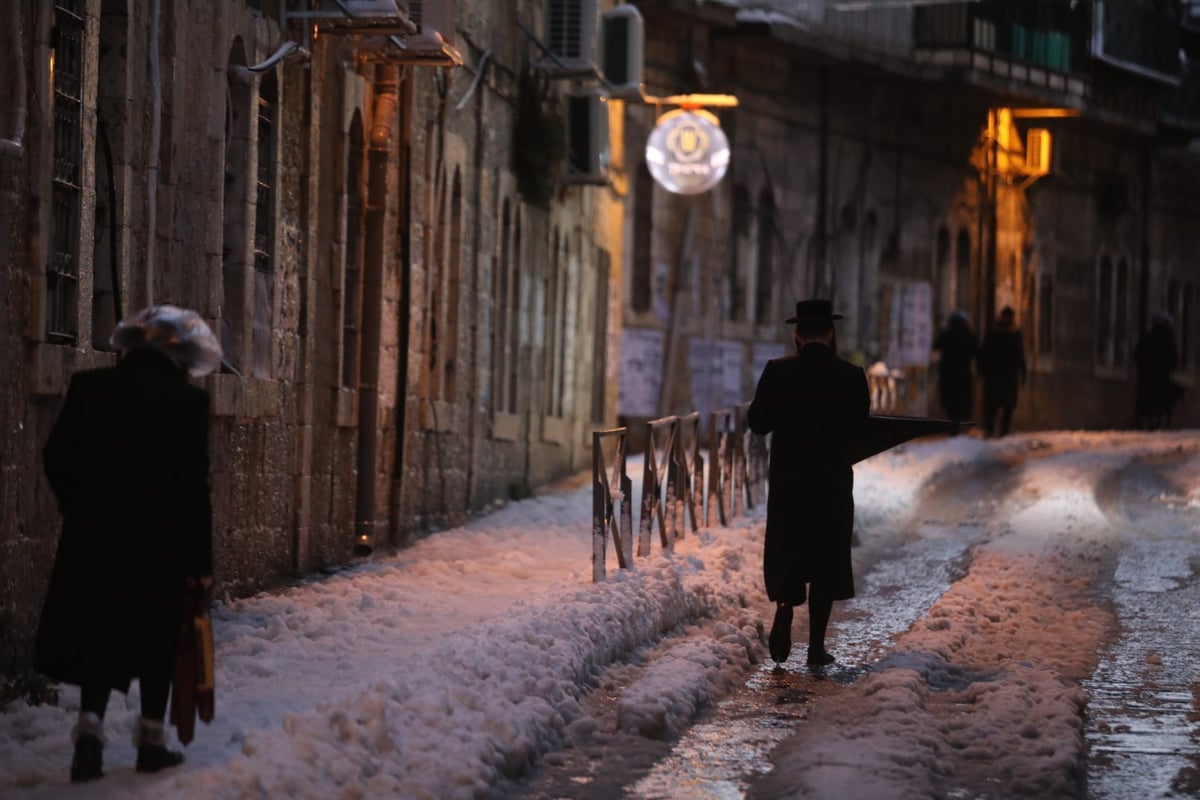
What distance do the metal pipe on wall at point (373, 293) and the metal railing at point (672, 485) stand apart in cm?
165

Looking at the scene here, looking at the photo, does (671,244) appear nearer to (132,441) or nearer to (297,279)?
(297,279)

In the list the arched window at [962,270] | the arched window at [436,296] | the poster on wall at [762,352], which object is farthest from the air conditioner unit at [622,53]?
the arched window at [962,270]

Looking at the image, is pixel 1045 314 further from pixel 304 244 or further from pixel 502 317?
pixel 304 244

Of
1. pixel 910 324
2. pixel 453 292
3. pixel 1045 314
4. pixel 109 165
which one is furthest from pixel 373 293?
pixel 1045 314

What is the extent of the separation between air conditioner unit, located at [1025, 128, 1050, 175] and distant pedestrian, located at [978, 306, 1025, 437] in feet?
30.8

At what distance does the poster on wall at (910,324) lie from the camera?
35250 mm

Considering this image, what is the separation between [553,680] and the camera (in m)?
9.06

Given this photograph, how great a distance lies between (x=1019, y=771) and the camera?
7.87m

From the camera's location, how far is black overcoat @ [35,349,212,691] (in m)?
7.11

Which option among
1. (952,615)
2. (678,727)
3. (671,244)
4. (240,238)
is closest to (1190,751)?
(678,727)

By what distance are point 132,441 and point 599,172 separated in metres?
15.7

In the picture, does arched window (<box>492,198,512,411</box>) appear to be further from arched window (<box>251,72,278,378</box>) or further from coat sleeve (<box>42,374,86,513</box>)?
coat sleeve (<box>42,374,86,513</box>)

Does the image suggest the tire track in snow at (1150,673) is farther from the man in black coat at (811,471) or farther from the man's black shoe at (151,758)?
the man's black shoe at (151,758)

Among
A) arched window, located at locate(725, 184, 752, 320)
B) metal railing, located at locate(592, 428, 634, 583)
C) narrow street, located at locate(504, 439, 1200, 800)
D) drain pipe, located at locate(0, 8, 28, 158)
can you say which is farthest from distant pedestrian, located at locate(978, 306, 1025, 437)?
drain pipe, located at locate(0, 8, 28, 158)
